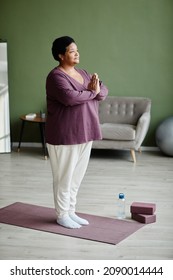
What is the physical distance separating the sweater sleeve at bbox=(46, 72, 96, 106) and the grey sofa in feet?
9.56

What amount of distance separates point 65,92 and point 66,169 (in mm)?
603

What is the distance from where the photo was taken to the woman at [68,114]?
15.5ft

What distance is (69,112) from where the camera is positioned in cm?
477

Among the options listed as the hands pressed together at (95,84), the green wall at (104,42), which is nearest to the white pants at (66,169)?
the hands pressed together at (95,84)

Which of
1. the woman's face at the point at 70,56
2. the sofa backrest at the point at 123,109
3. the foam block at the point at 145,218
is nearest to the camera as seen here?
the woman's face at the point at 70,56

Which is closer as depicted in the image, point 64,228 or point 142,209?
point 64,228

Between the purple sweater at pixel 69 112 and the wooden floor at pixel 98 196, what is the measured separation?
766mm

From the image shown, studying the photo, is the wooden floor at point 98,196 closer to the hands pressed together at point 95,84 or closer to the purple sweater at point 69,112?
the purple sweater at point 69,112

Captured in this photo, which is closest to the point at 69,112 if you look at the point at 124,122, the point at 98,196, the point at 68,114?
the point at 68,114

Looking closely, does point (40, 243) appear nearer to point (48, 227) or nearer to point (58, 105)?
point (48, 227)

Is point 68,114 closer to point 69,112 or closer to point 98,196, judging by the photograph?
point 69,112

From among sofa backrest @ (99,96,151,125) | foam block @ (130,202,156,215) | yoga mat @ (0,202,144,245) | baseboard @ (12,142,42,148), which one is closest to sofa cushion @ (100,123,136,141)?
sofa backrest @ (99,96,151,125)

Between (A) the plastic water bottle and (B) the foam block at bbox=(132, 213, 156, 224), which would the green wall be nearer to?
(A) the plastic water bottle

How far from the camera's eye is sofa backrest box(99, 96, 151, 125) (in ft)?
26.5
